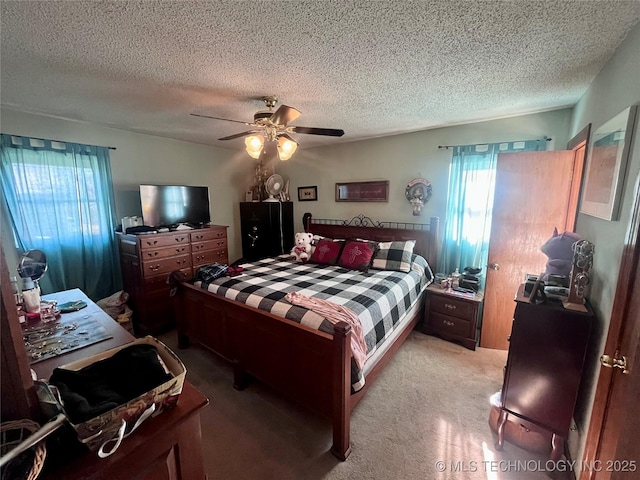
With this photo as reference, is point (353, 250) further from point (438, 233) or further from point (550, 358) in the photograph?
point (550, 358)

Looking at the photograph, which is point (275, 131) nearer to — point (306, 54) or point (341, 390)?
point (306, 54)

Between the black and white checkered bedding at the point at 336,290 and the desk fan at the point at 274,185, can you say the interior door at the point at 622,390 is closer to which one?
the black and white checkered bedding at the point at 336,290

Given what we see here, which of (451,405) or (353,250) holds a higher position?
(353,250)

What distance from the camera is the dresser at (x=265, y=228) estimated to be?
4.38 meters

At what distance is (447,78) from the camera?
1.89 meters

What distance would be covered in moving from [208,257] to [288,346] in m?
2.33

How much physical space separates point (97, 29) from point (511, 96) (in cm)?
291

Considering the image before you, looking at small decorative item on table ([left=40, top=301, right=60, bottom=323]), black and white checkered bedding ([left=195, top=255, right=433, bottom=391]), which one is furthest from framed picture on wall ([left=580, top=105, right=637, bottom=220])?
small decorative item on table ([left=40, top=301, right=60, bottom=323])

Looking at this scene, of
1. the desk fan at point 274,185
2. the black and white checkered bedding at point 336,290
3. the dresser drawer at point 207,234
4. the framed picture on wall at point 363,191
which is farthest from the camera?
the desk fan at point 274,185

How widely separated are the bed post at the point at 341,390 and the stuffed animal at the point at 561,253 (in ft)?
4.73

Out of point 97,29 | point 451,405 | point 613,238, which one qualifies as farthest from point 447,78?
point 451,405

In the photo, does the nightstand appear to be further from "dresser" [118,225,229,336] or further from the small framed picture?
"dresser" [118,225,229,336]

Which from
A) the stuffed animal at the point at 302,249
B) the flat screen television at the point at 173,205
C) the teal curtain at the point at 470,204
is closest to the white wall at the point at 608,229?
the teal curtain at the point at 470,204

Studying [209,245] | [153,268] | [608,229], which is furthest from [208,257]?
[608,229]
